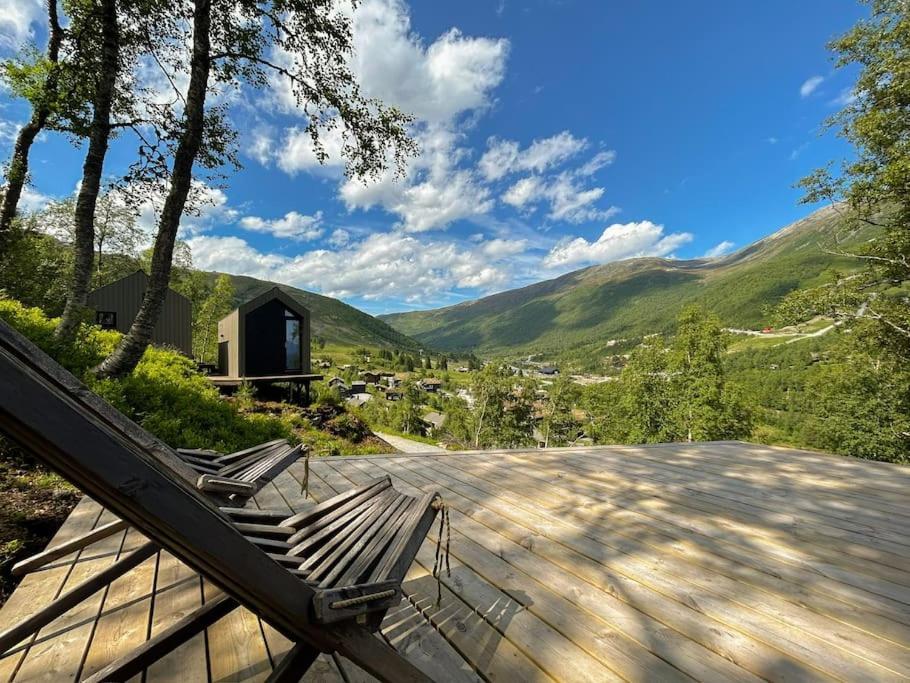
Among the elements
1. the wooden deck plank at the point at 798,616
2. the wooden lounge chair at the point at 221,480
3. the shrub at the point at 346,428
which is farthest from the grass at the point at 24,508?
the shrub at the point at 346,428

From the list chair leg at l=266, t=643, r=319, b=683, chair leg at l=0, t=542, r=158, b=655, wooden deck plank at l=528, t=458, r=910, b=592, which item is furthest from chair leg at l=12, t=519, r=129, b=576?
wooden deck plank at l=528, t=458, r=910, b=592

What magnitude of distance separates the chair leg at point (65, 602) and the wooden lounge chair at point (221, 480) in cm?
37

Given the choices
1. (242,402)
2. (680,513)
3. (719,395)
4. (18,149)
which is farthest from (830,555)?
(719,395)

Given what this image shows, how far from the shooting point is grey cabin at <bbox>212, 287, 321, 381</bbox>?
15.2 m

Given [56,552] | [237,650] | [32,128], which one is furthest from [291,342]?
[237,650]

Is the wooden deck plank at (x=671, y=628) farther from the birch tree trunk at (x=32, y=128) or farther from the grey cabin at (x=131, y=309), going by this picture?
the grey cabin at (x=131, y=309)

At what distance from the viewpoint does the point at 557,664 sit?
4.86 feet

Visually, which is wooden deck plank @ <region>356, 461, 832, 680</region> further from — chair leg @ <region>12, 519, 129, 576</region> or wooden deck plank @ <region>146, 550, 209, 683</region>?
chair leg @ <region>12, 519, 129, 576</region>

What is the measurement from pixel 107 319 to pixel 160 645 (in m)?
20.3

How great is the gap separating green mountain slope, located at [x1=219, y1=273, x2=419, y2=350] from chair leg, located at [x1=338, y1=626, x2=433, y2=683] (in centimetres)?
11845

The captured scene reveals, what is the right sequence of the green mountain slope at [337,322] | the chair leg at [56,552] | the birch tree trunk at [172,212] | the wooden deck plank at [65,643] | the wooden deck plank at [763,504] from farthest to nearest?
the green mountain slope at [337,322] → the birch tree trunk at [172,212] → the wooden deck plank at [763,504] → the chair leg at [56,552] → the wooden deck plank at [65,643]

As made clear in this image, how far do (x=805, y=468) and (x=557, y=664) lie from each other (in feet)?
15.4

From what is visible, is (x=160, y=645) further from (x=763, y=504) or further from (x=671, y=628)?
(x=763, y=504)

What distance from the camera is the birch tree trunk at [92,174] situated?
561cm
